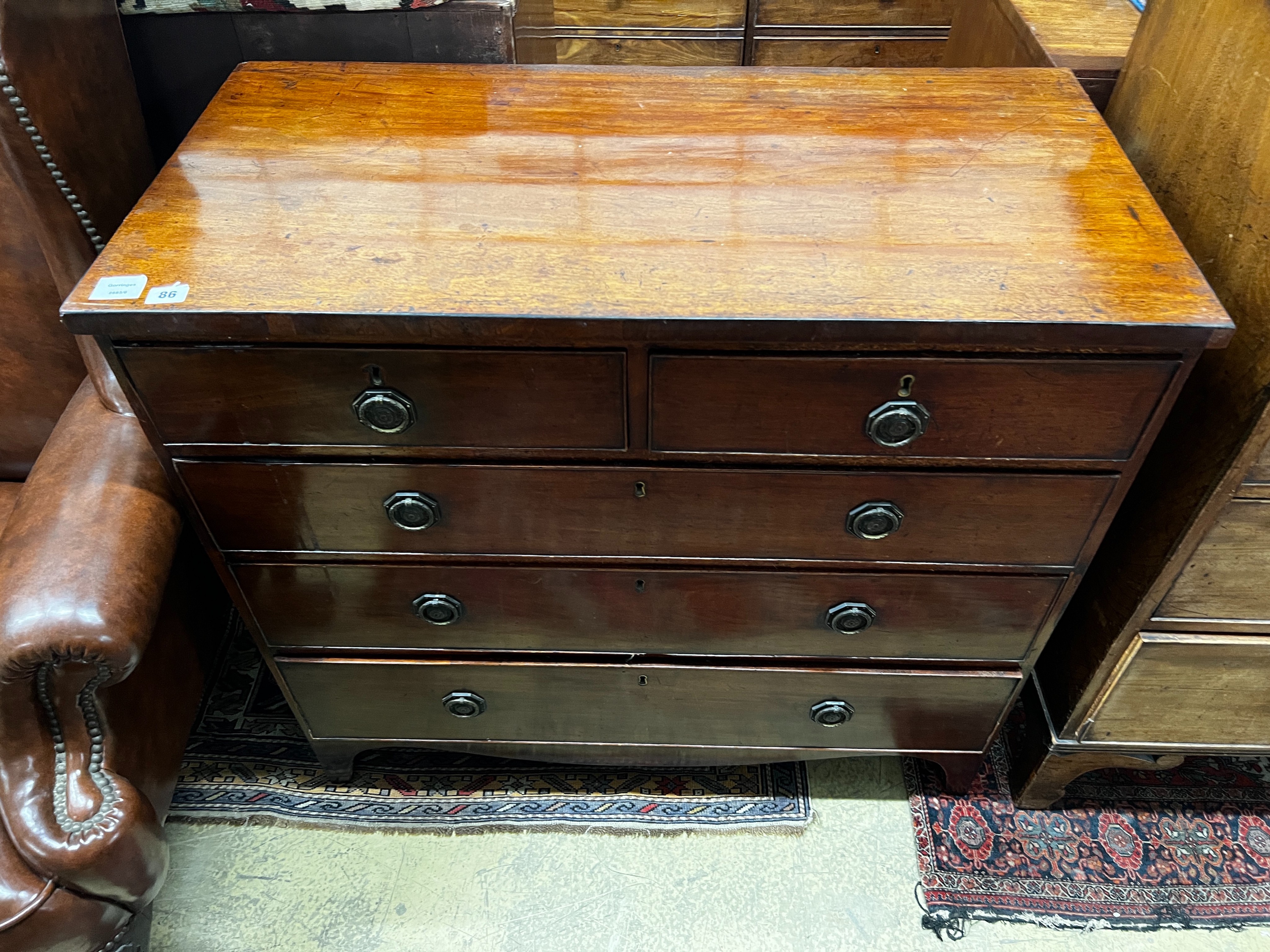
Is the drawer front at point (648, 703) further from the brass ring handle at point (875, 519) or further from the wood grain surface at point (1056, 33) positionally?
the wood grain surface at point (1056, 33)

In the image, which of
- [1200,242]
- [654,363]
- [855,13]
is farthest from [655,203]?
[855,13]

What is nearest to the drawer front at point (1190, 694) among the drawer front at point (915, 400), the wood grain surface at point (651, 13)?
the drawer front at point (915, 400)

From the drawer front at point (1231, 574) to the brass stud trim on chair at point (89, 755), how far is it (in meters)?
1.19

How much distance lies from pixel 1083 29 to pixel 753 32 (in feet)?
4.42

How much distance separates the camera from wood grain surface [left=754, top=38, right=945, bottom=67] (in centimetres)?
247

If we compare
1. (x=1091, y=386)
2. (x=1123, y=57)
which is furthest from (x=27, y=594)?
(x=1123, y=57)

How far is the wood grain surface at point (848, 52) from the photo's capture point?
97.3 inches

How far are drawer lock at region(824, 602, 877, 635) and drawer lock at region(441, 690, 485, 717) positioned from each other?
1.64 ft

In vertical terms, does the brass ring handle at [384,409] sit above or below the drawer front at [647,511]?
above

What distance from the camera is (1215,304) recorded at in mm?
785

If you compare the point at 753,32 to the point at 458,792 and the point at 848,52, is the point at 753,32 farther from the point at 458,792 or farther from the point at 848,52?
the point at 458,792

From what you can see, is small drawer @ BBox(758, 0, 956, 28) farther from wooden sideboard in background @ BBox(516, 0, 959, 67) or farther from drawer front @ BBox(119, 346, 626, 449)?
drawer front @ BBox(119, 346, 626, 449)

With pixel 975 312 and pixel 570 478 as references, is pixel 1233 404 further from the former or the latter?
pixel 570 478

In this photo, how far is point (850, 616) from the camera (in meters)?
1.10
